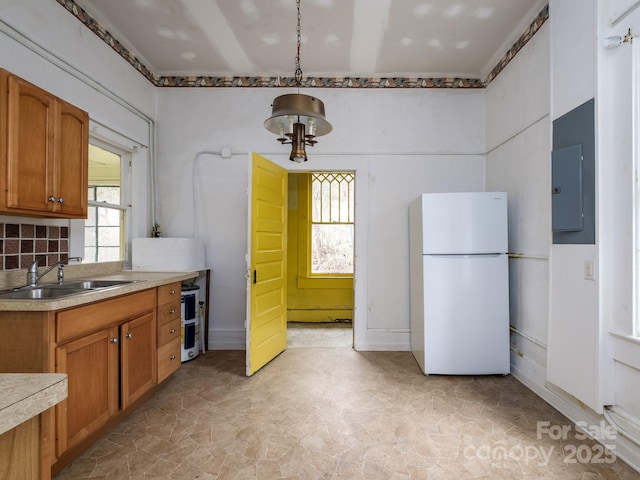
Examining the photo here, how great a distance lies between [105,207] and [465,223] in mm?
3299

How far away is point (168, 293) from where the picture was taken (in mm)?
2762

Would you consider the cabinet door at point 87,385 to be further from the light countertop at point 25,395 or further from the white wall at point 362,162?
the white wall at point 362,162

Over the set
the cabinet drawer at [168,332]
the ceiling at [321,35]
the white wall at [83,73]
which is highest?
the ceiling at [321,35]

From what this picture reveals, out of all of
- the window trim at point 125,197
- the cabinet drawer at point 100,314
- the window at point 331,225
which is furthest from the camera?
the window at point 331,225

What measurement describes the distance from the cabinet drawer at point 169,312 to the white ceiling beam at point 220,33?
237cm

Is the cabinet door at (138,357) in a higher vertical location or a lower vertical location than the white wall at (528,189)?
lower

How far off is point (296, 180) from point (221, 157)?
1670mm

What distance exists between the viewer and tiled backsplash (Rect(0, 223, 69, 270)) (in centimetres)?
211

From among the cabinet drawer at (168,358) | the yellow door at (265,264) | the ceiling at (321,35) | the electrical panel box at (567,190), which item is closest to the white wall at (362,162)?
the ceiling at (321,35)

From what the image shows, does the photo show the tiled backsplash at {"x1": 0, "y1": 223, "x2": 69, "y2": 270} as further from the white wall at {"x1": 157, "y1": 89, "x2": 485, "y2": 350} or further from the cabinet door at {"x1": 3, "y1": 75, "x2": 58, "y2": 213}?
the white wall at {"x1": 157, "y1": 89, "x2": 485, "y2": 350}

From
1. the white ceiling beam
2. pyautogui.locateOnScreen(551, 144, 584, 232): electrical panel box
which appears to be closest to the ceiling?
the white ceiling beam

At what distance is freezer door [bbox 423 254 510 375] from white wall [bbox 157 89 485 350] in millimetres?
764

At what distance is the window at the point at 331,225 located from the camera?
5.34 meters

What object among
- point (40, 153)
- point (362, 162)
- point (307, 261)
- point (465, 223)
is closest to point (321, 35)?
point (362, 162)
